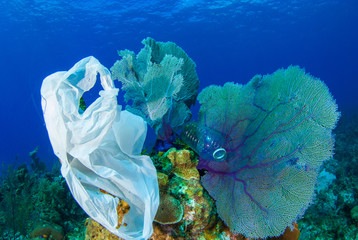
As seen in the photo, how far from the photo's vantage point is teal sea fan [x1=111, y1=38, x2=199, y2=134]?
2953 mm

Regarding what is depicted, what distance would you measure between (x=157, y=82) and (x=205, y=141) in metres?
1.11

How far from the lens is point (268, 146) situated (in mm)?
2787

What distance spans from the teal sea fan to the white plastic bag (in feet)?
3.06

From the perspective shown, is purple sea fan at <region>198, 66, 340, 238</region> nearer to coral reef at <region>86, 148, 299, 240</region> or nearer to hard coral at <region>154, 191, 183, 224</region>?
coral reef at <region>86, 148, 299, 240</region>

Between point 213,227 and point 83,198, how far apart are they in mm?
1620

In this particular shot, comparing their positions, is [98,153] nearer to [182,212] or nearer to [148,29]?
[182,212]

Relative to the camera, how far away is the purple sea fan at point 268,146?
2.48 metres

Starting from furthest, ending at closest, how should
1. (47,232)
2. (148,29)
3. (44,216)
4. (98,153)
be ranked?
(148,29)
(44,216)
(47,232)
(98,153)

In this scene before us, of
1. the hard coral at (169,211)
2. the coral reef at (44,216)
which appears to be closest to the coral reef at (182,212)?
the hard coral at (169,211)

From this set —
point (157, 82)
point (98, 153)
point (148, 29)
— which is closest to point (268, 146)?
point (157, 82)

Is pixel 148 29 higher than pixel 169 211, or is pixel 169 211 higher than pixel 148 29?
pixel 169 211

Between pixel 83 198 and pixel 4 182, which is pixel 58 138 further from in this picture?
pixel 4 182

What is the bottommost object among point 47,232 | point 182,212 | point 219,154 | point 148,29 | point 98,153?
point 148,29

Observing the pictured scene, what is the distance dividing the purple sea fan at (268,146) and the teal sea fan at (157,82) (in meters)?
0.47
